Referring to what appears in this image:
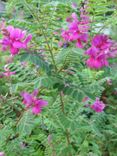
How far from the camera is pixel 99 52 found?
1.46 metres

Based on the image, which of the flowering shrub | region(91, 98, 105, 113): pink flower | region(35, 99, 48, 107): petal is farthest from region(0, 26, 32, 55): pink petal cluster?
region(91, 98, 105, 113): pink flower

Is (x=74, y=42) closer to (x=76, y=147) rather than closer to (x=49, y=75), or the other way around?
(x=49, y=75)

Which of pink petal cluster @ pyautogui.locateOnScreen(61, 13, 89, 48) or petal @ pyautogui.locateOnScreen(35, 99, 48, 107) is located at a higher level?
pink petal cluster @ pyautogui.locateOnScreen(61, 13, 89, 48)

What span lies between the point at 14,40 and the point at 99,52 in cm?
32

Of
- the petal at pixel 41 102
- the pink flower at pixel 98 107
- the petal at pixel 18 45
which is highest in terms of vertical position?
the petal at pixel 18 45

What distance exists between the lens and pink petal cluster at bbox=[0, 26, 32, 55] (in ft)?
4.78

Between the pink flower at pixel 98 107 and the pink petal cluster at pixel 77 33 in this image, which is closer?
the pink petal cluster at pixel 77 33

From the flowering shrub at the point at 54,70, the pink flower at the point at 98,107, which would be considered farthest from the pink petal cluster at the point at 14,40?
the pink flower at the point at 98,107

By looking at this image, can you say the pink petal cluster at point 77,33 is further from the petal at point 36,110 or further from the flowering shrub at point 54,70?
the petal at point 36,110

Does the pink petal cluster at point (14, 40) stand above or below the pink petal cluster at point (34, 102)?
above

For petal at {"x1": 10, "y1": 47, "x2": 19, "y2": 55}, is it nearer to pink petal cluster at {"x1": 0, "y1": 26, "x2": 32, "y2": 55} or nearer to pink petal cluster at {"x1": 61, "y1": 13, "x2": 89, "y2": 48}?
pink petal cluster at {"x1": 0, "y1": 26, "x2": 32, "y2": 55}

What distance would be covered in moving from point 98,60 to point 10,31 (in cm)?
35

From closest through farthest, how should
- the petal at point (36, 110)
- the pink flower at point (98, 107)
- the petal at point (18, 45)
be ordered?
the petal at point (18, 45)
the petal at point (36, 110)
the pink flower at point (98, 107)

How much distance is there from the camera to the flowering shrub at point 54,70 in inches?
58.4
